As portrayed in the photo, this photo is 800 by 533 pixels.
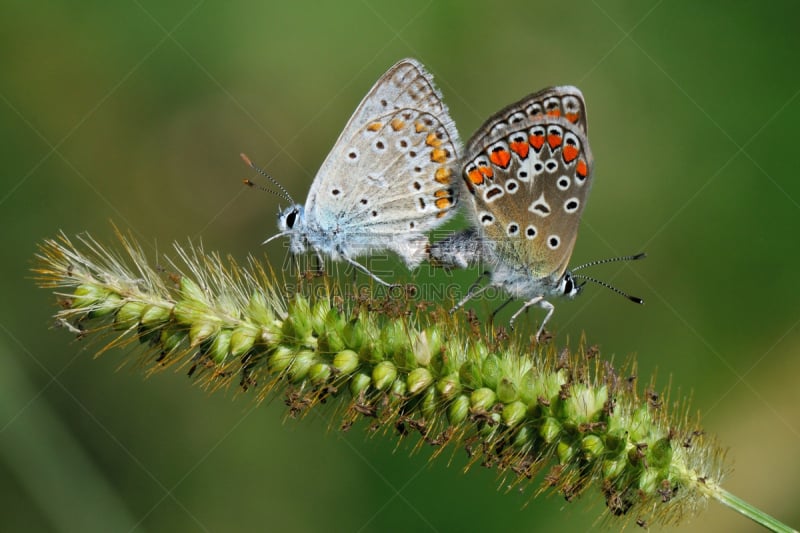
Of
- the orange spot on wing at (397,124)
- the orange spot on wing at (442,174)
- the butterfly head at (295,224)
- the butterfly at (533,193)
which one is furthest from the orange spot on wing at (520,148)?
the butterfly head at (295,224)

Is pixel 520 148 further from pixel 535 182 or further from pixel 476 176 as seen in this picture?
pixel 476 176

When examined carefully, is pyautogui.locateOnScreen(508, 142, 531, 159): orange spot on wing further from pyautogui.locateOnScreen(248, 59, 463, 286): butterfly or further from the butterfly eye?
the butterfly eye

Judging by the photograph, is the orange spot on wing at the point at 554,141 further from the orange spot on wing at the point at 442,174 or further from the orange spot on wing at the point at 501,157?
the orange spot on wing at the point at 442,174

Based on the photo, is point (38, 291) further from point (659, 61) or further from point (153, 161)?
point (659, 61)

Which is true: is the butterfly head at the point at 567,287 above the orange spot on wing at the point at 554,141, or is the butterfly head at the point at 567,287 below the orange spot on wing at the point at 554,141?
below

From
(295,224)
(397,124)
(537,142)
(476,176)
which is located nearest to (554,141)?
(537,142)

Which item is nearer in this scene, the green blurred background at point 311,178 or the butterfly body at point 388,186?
the butterfly body at point 388,186

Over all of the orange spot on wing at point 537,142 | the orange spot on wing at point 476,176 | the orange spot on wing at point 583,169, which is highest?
the orange spot on wing at point 583,169

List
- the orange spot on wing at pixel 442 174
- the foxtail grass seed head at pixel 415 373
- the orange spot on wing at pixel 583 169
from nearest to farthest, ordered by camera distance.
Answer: the foxtail grass seed head at pixel 415 373 → the orange spot on wing at pixel 583 169 → the orange spot on wing at pixel 442 174
